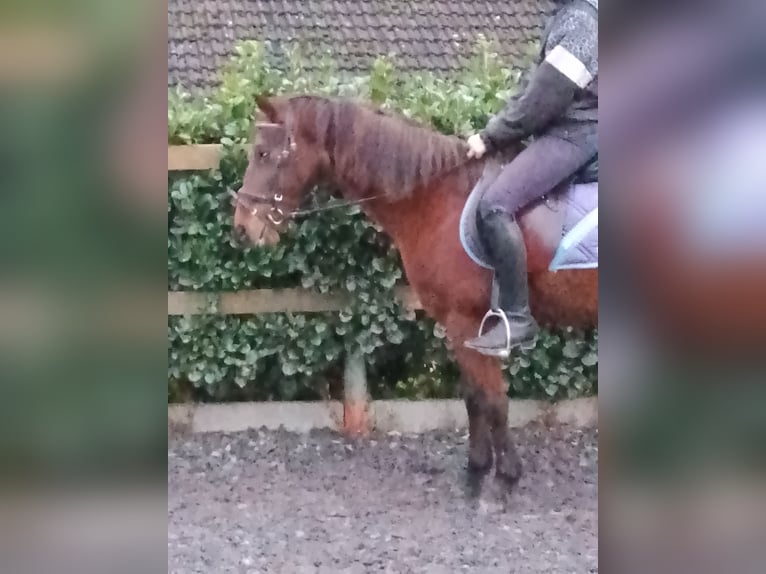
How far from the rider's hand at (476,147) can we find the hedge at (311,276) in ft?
1.61

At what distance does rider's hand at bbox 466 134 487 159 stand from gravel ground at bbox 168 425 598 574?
2.84ft

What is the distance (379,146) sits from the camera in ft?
7.87

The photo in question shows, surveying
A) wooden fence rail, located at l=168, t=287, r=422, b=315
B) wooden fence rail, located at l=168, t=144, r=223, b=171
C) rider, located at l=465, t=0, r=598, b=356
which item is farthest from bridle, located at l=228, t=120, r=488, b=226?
wooden fence rail, located at l=168, t=287, r=422, b=315

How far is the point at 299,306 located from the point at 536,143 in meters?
1.19

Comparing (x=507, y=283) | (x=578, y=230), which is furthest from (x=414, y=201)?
(x=578, y=230)

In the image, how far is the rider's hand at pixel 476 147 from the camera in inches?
93.8

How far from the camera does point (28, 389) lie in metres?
0.92

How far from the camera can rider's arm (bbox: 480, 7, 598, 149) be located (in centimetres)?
209

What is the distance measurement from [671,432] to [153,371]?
0.56 m

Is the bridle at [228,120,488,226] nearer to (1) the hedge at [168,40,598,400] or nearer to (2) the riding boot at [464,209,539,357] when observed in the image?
(2) the riding boot at [464,209,539,357]

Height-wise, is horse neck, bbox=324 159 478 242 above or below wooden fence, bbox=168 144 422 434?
above

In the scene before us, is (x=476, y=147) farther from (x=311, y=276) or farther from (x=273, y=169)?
(x=311, y=276)

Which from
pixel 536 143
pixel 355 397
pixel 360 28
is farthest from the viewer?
pixel 355 397

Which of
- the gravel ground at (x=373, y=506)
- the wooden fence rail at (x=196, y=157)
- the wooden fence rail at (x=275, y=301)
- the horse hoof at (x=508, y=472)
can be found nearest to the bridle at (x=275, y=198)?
the wooden fence rail at (x=196, y=157)
